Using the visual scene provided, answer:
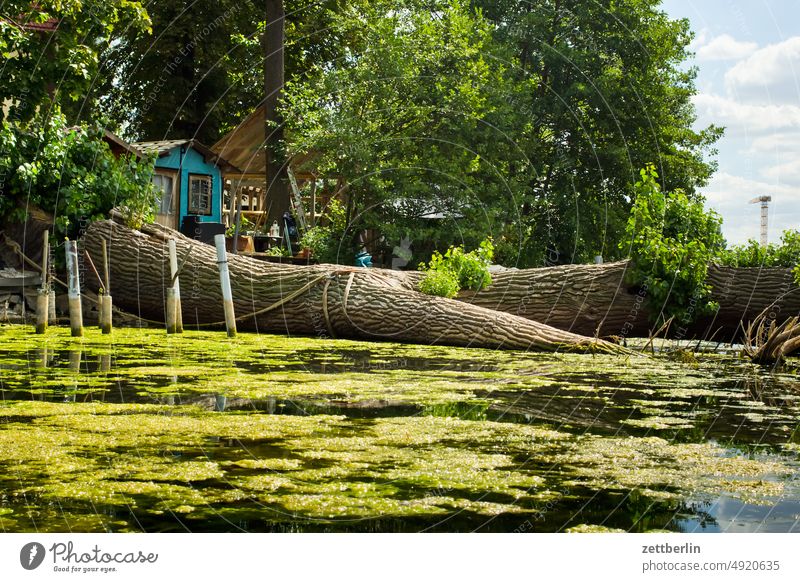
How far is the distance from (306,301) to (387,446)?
8223 millimetres

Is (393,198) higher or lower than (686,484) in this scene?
higher

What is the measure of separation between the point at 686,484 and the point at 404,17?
65.0 ft

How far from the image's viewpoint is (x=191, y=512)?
3984 millimetres

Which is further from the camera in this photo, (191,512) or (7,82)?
(7,82)

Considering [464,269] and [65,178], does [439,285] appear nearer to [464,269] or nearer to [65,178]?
[464,269]

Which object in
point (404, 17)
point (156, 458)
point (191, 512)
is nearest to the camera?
point (191, 512)

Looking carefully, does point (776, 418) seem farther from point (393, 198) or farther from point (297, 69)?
point (297, 69)

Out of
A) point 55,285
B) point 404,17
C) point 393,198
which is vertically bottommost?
point 55,285

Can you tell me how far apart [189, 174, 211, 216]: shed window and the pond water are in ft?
62.1

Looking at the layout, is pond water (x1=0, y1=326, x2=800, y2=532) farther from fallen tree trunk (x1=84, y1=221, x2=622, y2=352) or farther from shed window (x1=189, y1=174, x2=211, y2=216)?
shed window (x1=189, y1=174, x2=211, y2=216)

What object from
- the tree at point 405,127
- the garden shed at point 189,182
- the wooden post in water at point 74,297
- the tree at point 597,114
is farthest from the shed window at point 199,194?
the wooden post in water at point 74,297

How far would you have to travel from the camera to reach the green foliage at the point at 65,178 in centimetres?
1441

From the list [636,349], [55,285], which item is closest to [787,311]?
[636,349]

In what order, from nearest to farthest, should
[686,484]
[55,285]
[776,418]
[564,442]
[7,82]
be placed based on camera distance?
[686,484] → [564,442] → [776,418] → [7,82] → [55,285]
